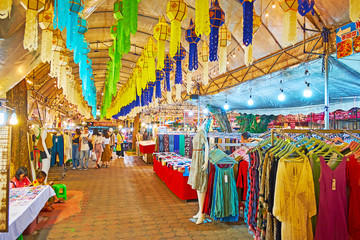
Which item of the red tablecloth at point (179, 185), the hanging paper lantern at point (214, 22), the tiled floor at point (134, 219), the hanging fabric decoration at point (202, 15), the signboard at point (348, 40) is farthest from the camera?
the red tablecloth at point (179, 185)

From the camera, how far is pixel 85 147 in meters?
10.3

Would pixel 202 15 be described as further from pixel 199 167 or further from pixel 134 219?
pixel 134 219

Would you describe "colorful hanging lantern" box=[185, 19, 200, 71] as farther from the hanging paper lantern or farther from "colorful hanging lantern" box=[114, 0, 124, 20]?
"colorful hanging lantern" box=[114, 0, 124, 20]

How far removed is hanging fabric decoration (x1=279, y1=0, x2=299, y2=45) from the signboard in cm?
277

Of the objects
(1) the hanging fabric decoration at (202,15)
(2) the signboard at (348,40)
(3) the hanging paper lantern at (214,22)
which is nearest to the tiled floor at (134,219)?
(3) the hanging paper lantern at (214,22)

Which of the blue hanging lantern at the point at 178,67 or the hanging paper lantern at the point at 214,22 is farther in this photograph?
the blue hanging lantern at the point at 178,67

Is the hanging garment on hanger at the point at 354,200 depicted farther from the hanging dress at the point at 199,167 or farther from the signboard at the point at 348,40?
the signboard at the point at 348,40

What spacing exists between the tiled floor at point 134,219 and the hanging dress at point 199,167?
0.69 metres

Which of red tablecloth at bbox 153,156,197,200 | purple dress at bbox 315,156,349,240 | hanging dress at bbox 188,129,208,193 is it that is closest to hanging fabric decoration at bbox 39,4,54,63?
hanging dress at bbox 188,129,208,193

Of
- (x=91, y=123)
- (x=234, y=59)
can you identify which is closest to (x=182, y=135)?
(x=234, y=59)

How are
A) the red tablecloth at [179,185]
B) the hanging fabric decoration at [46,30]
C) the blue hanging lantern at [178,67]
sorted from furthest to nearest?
the red tablecloth at [179,185]
the blue hanging lantern at [178,67]
the hanging fabric decoration at [46,30]

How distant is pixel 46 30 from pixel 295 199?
12.0 feet

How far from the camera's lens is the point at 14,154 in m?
4.85

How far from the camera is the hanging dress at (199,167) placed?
4223 millimetres
